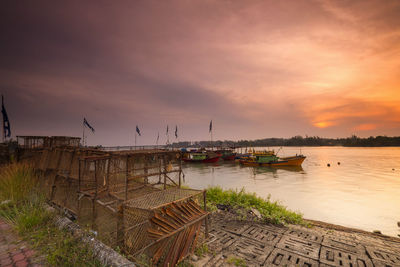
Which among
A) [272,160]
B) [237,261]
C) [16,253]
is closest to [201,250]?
[237,261]

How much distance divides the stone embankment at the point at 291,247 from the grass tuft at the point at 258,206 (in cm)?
74

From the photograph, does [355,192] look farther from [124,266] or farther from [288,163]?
[124,266]

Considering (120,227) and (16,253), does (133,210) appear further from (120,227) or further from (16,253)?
(16,253)

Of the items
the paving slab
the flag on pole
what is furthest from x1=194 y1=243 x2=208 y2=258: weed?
the flag on pole

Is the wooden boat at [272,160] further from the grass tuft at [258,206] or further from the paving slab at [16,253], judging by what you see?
the paving slab at [16,253]

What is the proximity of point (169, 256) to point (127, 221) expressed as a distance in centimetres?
140

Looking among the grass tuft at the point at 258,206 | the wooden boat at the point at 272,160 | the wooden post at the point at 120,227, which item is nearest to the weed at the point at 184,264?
the wooden post at the point at 120,227

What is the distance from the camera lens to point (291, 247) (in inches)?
235

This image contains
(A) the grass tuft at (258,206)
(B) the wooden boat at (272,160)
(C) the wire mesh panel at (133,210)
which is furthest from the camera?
(B) the wooden boat at (272,160)

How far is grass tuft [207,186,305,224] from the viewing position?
338 inches

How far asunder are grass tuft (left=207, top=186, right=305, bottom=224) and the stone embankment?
74 centimetres

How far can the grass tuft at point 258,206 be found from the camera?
8575 millimetres

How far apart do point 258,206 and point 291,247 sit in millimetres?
4038

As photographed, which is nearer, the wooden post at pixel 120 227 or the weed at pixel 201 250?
the wooden post at pixel 120 227
